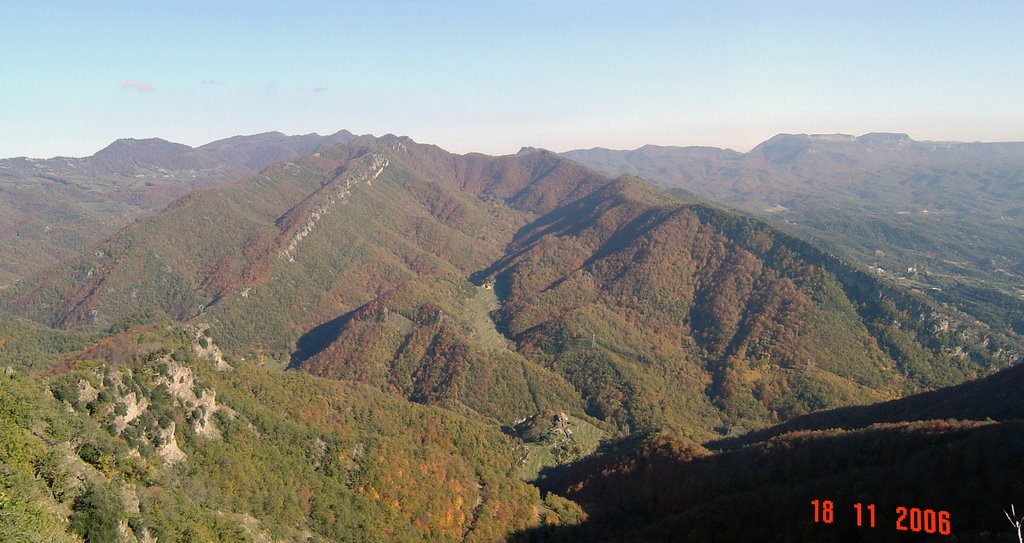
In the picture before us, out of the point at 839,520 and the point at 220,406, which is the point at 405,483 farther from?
the point at 839,520

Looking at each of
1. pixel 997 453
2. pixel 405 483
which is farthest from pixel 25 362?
pixel 997 453
